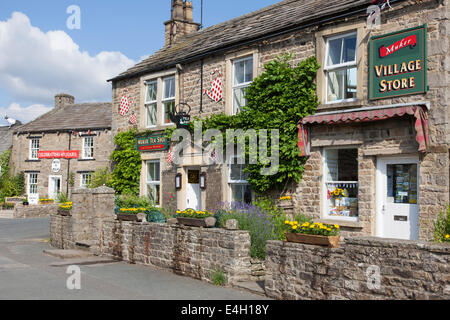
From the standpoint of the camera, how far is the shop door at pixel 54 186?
3077cm

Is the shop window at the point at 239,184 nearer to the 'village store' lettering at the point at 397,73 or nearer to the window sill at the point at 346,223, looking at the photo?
the window sill at the point at 346,223

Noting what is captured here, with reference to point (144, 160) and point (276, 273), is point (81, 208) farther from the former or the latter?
point (276, 273)

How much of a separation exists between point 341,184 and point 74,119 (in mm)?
24966

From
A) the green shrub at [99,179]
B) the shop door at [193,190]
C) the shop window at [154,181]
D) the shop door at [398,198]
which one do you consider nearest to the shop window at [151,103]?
the shop window at [154,181]

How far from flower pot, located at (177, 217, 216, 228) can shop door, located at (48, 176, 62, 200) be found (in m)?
23.5

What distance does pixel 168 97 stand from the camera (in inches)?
615

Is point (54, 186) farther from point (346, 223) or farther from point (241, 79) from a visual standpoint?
point (346, 223)

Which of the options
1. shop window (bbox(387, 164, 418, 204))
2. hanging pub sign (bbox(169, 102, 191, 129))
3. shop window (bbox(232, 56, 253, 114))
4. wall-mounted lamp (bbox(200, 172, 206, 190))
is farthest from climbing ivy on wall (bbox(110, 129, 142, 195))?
shop window (bbox(387, 164, 418, 204))

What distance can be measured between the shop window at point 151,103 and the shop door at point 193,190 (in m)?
2.41

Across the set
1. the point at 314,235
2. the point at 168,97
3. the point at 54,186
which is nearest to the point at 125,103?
the point at 168,97

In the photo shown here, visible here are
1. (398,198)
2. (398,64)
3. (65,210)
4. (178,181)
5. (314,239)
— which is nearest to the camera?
(314,239)

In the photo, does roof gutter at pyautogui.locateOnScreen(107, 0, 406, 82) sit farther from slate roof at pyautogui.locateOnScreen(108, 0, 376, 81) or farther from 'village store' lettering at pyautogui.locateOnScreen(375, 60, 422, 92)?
'village store' lettering at pyautogui.locateOnScreen(375, 60, 422, 92)
